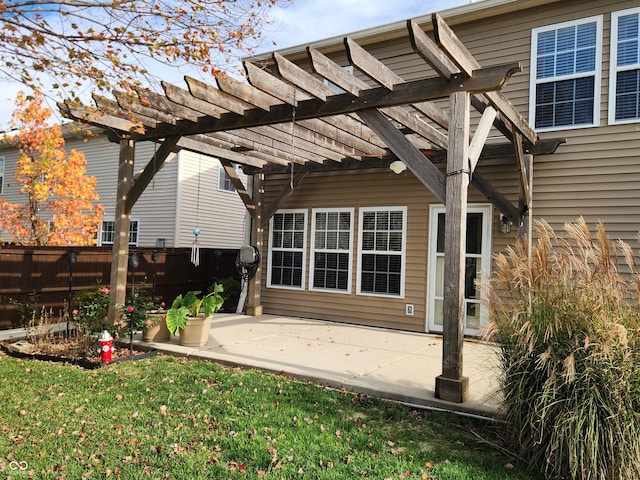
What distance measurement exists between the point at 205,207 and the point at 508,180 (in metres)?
9.06

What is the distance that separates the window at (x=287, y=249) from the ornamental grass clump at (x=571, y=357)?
5.82 m

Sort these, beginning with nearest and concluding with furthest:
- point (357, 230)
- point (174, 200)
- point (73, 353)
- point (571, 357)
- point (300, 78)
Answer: point (571, 357)
point (300, 78)
point (73, 353)
point (357, 230)
point (174, 200)

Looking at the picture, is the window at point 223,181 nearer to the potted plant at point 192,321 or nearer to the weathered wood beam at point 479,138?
the potted plant at point 192,321

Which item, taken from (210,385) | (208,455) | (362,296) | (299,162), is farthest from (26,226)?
(208,455)

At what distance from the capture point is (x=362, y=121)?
530 centimetres

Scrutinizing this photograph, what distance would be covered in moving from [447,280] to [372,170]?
4382 mm

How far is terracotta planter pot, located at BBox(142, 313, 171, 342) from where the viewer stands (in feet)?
19.1

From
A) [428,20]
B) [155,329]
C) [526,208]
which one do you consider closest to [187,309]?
[155,329]

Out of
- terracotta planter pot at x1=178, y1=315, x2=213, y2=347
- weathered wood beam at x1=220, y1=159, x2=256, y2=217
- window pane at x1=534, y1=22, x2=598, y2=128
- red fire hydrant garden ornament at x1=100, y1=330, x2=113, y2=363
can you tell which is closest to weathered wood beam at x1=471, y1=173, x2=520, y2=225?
window pane at x1=534, y1=22, x2=598, y2=128

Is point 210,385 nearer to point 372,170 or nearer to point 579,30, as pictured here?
point 372,170

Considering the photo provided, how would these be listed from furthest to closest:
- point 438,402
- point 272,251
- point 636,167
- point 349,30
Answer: point 272,251 → point 349,30 → point 636,167 → point 438,402

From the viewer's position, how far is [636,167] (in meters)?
5.98

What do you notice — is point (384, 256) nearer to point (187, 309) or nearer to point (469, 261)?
point (469, 261)

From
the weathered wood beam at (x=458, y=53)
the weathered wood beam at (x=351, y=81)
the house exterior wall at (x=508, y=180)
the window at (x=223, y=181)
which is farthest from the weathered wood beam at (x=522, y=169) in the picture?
the window at (x=223, y=181)
